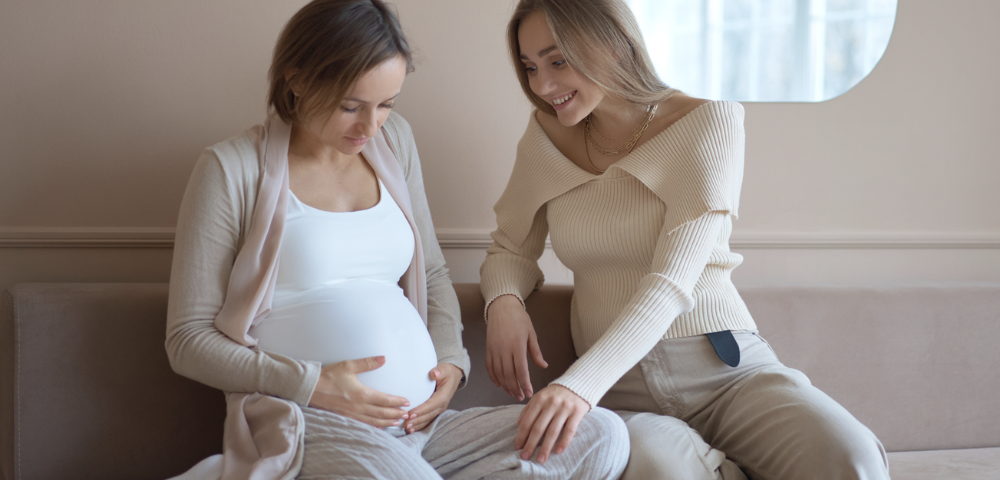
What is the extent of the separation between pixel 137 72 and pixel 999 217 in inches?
95.7

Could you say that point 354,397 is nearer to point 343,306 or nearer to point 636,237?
point 343,306

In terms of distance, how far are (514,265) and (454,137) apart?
420 millimetres

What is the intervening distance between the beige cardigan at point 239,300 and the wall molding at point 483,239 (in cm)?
56

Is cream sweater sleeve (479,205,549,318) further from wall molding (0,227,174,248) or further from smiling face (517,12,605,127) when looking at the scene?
wall molding (0,227,174,248)

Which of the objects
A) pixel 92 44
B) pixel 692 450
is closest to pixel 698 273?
pixel 692 450

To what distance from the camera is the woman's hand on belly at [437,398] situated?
1245mm

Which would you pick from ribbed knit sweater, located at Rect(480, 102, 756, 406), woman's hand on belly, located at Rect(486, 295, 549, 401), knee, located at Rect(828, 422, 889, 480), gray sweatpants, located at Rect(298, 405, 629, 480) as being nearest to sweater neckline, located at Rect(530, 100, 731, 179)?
ribbed knit sweater, located at Rect(480, 102, 756, 406)

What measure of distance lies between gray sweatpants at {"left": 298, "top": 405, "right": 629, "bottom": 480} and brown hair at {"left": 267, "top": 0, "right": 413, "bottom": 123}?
563mm

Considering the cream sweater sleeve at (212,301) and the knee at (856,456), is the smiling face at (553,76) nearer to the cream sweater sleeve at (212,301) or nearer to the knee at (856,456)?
the cream sweater sleeve at (212,301)

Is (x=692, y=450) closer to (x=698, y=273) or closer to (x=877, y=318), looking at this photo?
(x=698, y=273)

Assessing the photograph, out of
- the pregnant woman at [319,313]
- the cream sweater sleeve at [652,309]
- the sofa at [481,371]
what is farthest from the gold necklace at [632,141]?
the pregnant woman at [319,313]

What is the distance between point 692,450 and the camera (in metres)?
1.22

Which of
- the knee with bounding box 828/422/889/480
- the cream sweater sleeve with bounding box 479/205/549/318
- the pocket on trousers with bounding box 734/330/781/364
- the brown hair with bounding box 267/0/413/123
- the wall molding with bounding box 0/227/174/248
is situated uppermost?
the brown hair with bounding box 267/0/413/123

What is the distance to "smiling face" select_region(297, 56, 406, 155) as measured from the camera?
1.20 m
